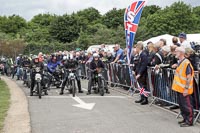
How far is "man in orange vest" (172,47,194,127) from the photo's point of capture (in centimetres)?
905

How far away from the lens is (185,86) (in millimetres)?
9094

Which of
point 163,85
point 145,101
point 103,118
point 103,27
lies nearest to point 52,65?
point 145,101

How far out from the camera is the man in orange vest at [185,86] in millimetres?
9055

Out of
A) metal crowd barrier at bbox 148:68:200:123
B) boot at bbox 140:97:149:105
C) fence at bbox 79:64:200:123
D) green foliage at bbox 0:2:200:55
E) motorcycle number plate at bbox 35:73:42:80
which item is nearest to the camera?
fence at bbox 79:64:200:123

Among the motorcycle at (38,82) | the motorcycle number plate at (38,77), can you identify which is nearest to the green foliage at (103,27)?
the motorcycle at (38,82)

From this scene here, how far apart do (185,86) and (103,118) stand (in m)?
2.51

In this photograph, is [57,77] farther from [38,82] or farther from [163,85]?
[163,85]

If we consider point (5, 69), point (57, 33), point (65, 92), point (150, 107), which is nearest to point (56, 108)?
point (150, 107)

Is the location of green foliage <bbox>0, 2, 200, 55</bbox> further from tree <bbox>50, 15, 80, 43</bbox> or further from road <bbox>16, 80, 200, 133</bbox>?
road <bbox>16, 80, 200, 133</bbox>

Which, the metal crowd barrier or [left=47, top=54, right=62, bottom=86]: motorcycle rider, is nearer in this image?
the metal crowd barrier

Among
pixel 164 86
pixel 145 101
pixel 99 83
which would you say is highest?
pixel 164 86

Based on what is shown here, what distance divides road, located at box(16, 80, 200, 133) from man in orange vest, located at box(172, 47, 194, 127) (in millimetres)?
295

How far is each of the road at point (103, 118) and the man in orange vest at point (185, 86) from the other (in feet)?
0.97

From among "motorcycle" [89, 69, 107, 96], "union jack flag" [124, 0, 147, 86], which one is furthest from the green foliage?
"union jack flag" [124, 0, 147, 86]
